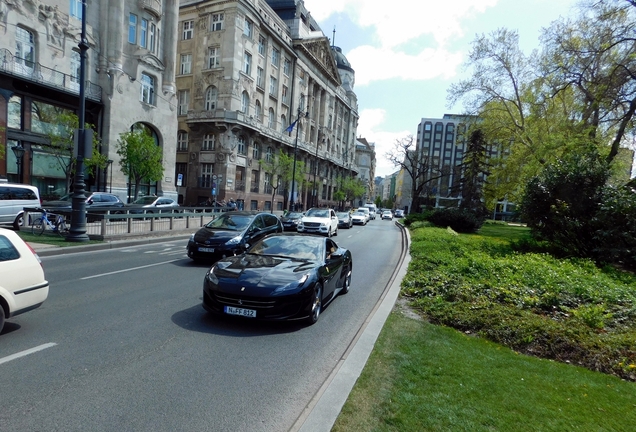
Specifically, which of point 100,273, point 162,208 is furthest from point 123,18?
point 100,273

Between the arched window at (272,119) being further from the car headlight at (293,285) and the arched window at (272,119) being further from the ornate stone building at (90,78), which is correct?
the car headlight at (293,285)

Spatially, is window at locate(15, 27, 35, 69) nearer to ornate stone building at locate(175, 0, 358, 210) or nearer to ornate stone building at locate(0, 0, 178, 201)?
ornate stone building at locate(0, 0, 178, 201)

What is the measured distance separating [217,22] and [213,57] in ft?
12.5

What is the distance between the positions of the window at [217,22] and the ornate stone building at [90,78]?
822cm

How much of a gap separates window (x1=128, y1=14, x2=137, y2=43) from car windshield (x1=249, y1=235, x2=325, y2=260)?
31023mm

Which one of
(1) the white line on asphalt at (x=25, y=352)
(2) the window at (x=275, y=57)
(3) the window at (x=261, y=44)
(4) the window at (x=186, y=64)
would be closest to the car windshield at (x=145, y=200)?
(1) the white line on asphalt at (x=25, y=352)

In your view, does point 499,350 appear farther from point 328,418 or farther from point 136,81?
point 136,81

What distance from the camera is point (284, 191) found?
54.6 metres

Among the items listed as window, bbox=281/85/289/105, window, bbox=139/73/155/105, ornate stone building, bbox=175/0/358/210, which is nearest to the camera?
window, bbox=139/73/155/105

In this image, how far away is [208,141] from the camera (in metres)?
43.2

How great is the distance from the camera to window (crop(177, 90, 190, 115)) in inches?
1748

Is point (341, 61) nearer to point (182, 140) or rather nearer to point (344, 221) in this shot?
point (182, 140)

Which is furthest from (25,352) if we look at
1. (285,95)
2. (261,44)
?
(285,95)

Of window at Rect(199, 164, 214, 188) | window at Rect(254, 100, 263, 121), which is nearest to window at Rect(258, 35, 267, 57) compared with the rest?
window at Rect(254, 100, 263, 121)
